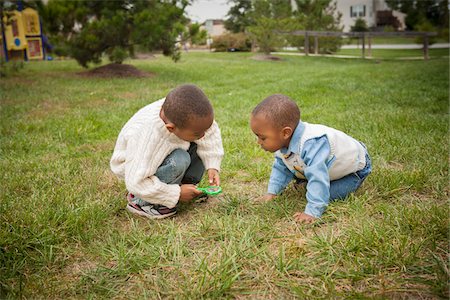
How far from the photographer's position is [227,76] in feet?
34.1

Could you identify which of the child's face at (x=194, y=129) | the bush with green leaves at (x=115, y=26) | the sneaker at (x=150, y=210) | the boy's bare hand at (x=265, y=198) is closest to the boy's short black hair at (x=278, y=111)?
the child's face at (x=194, y=129)

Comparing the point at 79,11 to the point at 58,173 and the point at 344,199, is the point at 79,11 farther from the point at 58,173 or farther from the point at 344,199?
the point at 344,199

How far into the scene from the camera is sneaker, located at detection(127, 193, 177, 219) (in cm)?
242

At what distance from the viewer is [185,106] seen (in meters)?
2.12

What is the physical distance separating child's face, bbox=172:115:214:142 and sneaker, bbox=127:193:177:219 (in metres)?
0.48

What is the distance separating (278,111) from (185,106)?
532mm

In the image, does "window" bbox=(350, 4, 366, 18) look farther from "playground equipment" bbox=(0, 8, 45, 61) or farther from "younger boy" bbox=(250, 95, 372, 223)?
"younger boy" bbox=(250, 95, 372, 223)

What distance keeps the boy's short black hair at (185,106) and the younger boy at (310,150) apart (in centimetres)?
33

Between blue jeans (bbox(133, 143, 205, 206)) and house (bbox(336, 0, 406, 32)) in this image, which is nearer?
blue jeans (bbox(133, 143, 205, 206))

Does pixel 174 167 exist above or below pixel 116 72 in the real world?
below

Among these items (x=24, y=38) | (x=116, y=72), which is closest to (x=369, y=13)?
(x=24, y=38)

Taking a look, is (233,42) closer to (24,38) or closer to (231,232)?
(24,38)

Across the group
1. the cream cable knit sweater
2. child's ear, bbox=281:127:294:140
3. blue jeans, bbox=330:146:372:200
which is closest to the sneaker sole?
the cream cable knit sweater

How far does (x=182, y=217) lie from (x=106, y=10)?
8.34 m
